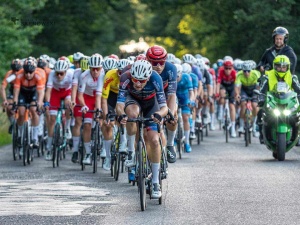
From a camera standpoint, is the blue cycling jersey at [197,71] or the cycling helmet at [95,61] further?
the blue cycling jersey at [197,71]

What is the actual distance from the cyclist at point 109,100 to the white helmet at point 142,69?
3974mm

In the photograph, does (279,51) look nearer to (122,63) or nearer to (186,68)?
(186,68)

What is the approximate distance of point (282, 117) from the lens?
21266mm

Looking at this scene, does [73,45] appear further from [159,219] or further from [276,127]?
[159,219]

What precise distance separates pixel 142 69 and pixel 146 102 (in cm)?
83

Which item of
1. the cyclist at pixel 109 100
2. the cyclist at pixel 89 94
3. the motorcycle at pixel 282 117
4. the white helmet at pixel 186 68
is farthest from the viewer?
the white helmet at pixel 186 68

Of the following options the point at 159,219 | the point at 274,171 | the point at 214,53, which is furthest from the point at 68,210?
the point at 214,53

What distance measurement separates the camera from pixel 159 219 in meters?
13.3

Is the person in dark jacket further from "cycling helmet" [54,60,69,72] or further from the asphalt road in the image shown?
"cycling helmet" [54,60,69,72]

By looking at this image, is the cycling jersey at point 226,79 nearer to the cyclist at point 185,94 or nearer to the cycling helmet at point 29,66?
the cyclist at point 185,94

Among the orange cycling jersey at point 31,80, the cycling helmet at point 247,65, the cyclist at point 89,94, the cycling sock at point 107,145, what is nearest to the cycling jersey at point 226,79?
the cycling helmet at point 247,65

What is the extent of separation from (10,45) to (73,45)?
2307 centimetres

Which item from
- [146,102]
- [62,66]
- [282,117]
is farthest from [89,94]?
[146,102]

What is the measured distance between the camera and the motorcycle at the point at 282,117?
2127cm
